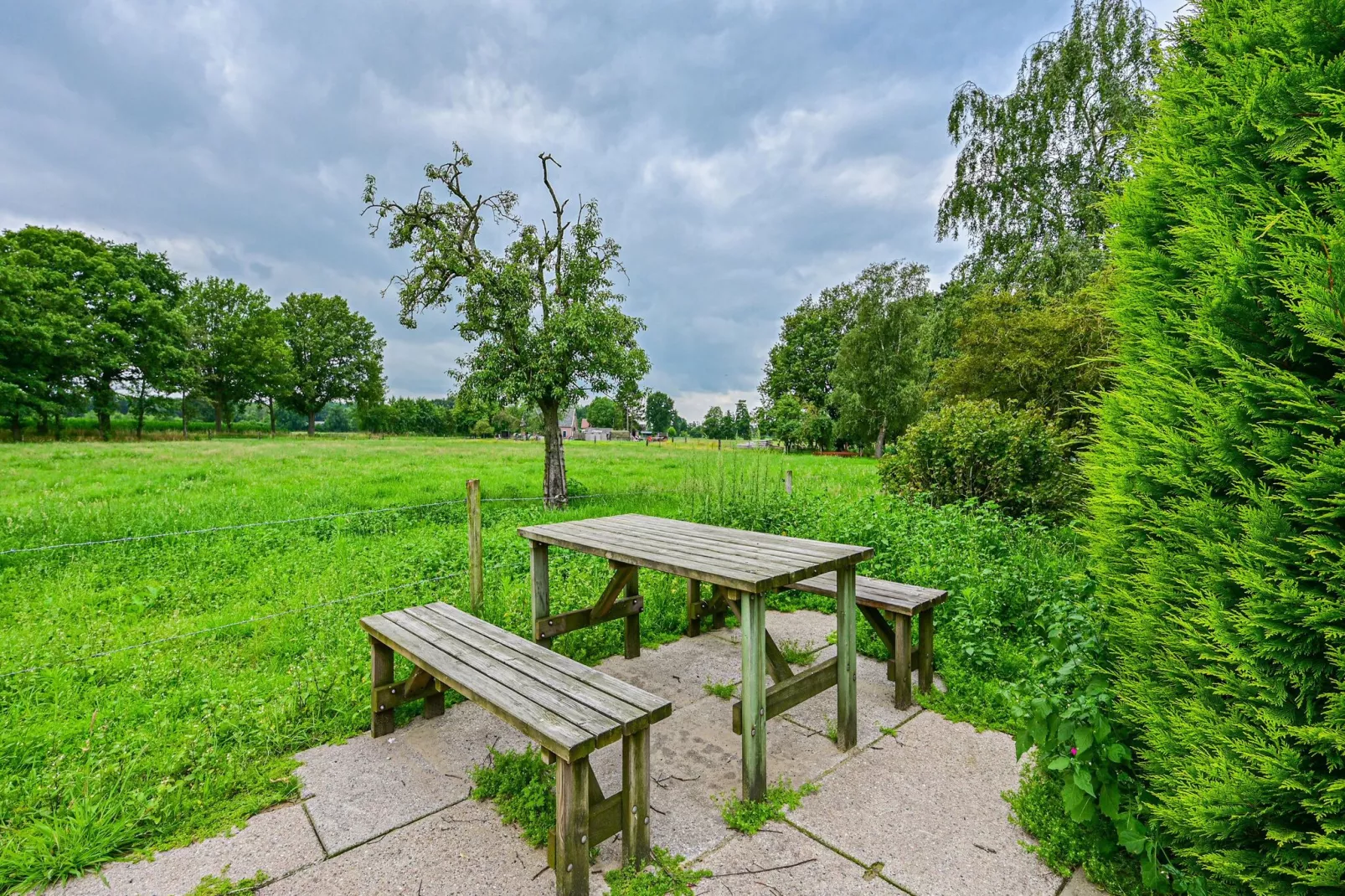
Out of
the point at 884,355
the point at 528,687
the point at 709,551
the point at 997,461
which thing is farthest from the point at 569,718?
the point at 884,355

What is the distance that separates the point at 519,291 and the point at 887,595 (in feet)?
23.7

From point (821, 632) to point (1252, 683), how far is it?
2.96m

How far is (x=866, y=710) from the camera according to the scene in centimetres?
293

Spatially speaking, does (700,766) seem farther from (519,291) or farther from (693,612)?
(519,291)

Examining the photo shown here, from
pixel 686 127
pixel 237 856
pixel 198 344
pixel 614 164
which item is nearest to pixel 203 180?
pixel 614 164

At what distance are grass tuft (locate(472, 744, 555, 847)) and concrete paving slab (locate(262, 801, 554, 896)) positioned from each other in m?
0.05

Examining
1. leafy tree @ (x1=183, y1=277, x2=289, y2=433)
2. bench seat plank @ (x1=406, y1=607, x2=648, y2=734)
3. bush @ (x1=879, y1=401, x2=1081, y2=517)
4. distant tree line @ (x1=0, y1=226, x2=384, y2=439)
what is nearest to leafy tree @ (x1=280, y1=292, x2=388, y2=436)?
distant tree line @ (x1=0, y1=226, x2=384, y2=439)

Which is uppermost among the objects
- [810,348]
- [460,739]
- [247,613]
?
[810,348]

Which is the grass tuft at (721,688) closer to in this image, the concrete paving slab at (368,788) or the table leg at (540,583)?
the table leg at (540,583)

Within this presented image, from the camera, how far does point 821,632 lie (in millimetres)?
4078

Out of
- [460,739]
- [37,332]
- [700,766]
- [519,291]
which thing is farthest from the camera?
[37,332]

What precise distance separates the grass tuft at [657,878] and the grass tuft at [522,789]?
338 millimetres

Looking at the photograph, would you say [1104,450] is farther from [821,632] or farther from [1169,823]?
[821,632]

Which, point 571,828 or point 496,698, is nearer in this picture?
point 571,828
